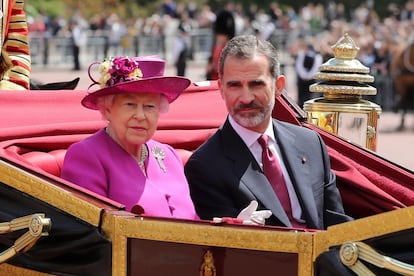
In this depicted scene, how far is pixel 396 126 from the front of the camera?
1772 centimetres

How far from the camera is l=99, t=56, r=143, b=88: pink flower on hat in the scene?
3.73 metres

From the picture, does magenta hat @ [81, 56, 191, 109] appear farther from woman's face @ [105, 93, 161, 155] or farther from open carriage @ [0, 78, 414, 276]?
open carriage @ [0, 78, 414, 276]

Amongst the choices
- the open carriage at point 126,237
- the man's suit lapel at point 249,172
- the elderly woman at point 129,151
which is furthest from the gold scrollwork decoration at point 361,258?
the elderly woman at point 129,151

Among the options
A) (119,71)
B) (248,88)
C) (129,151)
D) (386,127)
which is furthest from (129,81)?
(386,127)

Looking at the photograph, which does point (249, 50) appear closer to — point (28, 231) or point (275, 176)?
point (275, 176)

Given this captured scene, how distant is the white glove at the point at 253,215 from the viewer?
346 centimetres

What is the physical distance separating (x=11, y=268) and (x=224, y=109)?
150 centimetres

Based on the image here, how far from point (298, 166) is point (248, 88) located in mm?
366

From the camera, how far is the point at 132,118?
3.71m

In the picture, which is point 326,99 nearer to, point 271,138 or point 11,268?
point 271,138

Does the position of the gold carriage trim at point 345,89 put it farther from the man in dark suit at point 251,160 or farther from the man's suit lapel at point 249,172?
the man's suit lapel at point 249,172

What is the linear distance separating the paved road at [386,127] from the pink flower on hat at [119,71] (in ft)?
23.4

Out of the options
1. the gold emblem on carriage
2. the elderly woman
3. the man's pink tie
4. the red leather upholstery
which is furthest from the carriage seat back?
the gold emblem on carriage

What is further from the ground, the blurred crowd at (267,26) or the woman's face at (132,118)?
the woman's face at (132,118)
